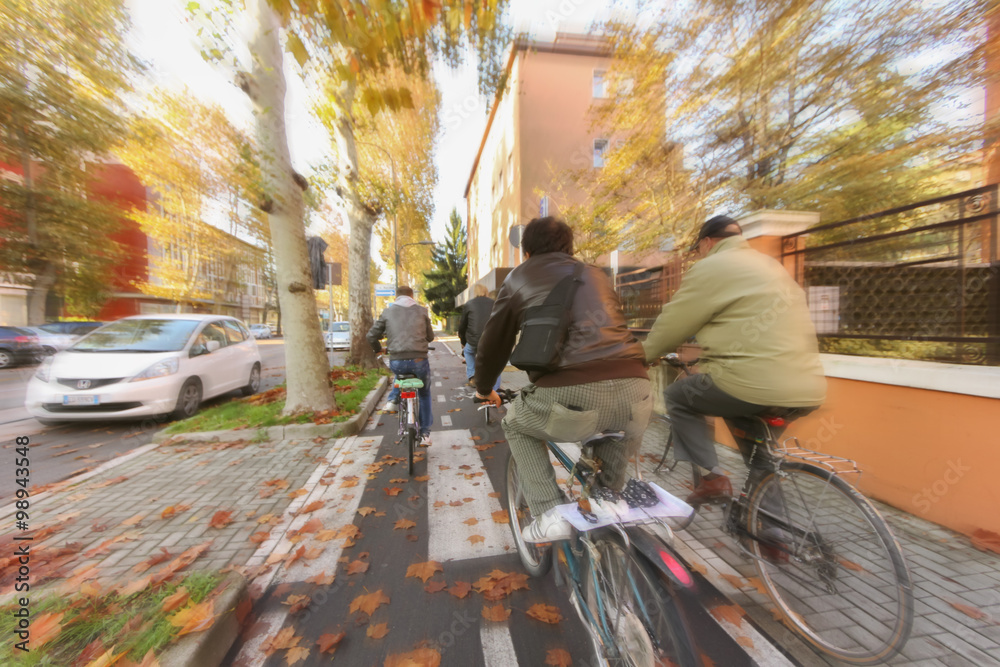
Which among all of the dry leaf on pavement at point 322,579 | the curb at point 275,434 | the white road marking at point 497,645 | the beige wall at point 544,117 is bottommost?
the white road marking at point 497,645

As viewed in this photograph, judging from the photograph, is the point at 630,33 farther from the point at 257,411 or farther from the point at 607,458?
the point at 257,411

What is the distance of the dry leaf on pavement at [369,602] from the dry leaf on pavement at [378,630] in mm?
117

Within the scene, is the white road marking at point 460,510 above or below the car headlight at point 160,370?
below

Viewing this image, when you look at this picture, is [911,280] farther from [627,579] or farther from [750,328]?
[627,579]

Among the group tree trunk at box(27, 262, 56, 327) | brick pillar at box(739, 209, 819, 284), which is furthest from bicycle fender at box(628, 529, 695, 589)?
tree trunk at box(27, 262, 56, 327)

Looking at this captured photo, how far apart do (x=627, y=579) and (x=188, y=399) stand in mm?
7625

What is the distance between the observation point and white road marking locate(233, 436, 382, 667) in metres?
2.11

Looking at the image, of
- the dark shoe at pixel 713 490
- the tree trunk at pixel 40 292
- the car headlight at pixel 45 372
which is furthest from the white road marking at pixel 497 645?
the tree trunk at pixel 40 292

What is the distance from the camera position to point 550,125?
1709 centimetres

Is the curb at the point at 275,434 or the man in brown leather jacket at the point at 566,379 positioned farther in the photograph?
the curb at the point at 275,434

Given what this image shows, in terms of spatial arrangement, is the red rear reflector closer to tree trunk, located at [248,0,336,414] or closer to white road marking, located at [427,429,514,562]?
white road marking, located at [427,429,514,562]

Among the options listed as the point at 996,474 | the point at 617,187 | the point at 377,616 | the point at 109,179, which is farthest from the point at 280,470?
the point at 109,179

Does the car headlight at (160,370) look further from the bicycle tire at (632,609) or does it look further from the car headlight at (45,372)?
the bicycle tire at (632,609)

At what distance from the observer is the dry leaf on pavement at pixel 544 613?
2.18 meters
